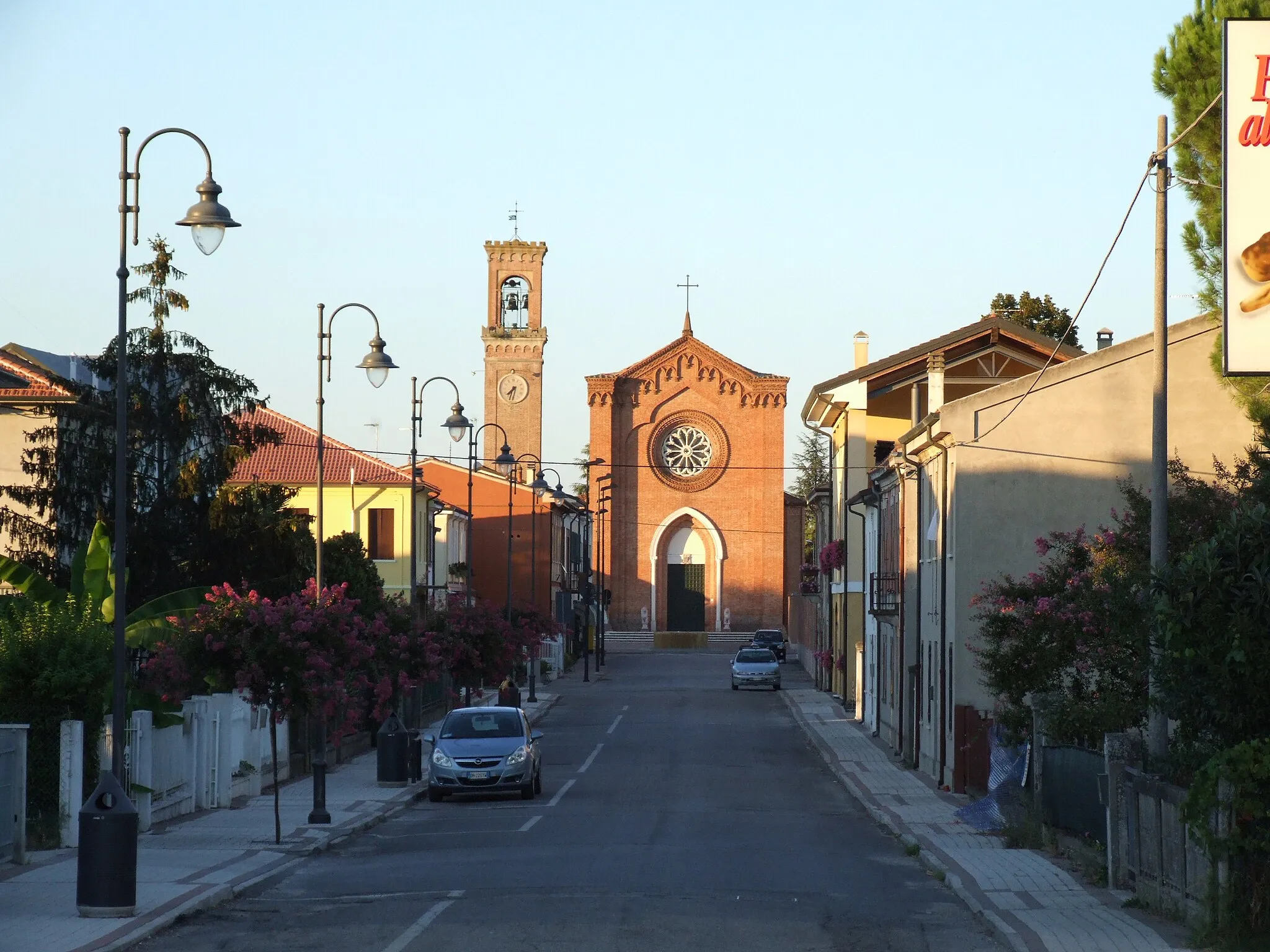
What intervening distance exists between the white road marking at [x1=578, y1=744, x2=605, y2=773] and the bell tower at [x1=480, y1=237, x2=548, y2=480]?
5565 centimetres

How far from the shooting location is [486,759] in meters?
26.0

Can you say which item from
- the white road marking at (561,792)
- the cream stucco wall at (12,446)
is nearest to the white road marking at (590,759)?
the white road marking at (561,792)

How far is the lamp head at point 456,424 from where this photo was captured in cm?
3253

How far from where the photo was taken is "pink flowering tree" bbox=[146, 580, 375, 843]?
765 inches

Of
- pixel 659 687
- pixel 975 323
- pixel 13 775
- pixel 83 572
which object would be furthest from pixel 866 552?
pixel 13 775

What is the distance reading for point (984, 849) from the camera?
1853 centimetres

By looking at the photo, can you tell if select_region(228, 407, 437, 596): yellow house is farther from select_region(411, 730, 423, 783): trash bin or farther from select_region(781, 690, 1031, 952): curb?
select_region(411, 730, 423, 783): trash bin

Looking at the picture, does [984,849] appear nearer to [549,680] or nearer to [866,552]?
[866,552]

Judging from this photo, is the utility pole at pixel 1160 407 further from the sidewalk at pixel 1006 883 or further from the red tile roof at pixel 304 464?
the red tile roof at pixel 304 464

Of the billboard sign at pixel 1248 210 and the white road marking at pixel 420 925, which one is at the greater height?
the billboard sign at pixel 1248 210

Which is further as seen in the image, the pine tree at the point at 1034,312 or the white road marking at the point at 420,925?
the pine tree at the point at 1034,312

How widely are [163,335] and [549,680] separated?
3415 cm

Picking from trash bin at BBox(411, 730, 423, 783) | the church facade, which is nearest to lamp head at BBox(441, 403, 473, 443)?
trash bin at BBox(411, 730, 423, 783)

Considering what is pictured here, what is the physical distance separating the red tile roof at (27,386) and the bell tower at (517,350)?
189ft
